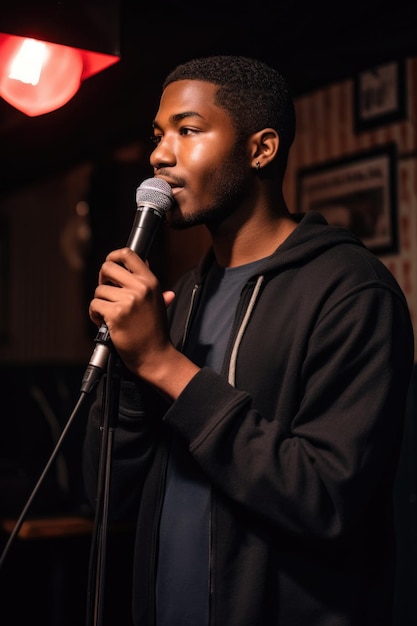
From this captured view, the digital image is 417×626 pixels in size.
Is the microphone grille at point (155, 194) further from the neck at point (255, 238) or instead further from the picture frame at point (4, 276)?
the picture frame at point (4, 276)

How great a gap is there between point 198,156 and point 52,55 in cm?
62

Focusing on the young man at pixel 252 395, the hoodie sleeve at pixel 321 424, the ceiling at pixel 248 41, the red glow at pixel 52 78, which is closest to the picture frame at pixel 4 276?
the ceiling at pixel 248 41

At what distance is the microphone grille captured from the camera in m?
1.40

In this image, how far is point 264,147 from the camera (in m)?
1.61

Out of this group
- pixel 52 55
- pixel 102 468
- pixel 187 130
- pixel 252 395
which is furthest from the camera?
pixel 52 55

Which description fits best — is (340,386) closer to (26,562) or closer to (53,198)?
(26,562)

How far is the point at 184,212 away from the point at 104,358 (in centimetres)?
36

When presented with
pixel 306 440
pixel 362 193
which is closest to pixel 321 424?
pixel 306 440

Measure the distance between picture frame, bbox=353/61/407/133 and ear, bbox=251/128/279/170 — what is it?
2.64m

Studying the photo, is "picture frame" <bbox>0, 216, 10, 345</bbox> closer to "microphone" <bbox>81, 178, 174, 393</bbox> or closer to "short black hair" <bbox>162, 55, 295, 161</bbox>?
"short black hair" <bbox>162, 55, 295, 161</bbox>

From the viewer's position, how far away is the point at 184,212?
1508 mm

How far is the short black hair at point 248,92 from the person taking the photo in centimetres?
158

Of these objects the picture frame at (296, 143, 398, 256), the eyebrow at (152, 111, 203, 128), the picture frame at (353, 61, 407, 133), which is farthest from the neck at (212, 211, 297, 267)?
the picture frame at (353, 61, 407, 133)

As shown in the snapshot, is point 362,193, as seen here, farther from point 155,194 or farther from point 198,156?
point 155,194
